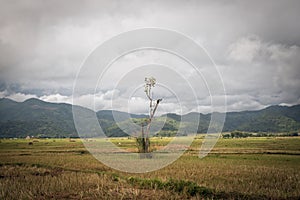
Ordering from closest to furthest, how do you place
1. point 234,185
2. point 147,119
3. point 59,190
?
point 59,190
point 234,185
point 147,119

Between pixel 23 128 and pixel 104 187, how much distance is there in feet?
580

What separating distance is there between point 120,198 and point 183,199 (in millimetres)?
2078

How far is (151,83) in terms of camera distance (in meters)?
30.5

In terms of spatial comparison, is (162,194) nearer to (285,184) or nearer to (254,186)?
(254,186)

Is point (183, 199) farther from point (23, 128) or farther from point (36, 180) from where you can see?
point (23, 128)

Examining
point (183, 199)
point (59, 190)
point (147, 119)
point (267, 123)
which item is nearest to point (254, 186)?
point (183, 199)

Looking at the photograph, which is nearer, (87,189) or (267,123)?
(87,189)

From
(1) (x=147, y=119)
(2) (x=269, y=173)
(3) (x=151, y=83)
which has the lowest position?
(2) (x=269, y=173)

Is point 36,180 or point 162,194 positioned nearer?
point 162,194

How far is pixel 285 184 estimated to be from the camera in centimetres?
1150

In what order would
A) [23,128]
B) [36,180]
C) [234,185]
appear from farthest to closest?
[23,128] → [36,180] → [234,185]

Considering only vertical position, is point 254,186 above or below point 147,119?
below

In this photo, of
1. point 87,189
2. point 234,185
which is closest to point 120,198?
point 87,189

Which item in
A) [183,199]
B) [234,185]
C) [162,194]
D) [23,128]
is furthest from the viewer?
[23,128]
